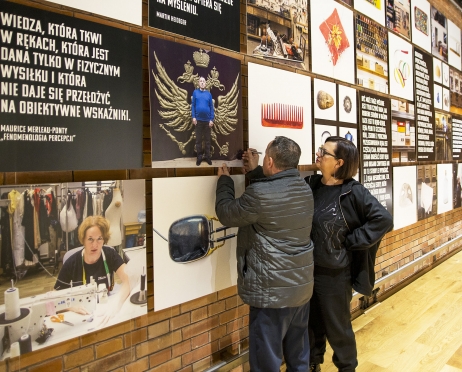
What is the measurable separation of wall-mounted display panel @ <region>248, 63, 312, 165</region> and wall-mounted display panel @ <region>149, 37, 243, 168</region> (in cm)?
13

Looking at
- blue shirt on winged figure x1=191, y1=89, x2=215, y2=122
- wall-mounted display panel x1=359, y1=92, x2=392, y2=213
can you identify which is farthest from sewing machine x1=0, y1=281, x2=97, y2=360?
wall-mounted display panel x1=359, y1=92, x2=392, y2=213

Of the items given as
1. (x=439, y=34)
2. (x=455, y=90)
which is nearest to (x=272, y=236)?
(x=439, y=34)

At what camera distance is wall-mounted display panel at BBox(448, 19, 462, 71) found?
485 cm

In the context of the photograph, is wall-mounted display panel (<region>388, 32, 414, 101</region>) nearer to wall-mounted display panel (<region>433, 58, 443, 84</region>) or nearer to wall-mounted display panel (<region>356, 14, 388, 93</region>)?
wall-mounted display panel (<region>356, 14, 388, 93</region>)

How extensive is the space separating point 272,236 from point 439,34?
174 inches

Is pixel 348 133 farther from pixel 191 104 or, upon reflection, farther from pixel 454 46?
pixel 454 46

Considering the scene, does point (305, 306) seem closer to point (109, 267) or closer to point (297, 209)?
point (297, 209)

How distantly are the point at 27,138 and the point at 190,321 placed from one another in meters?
1.28

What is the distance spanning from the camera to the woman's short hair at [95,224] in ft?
5.00

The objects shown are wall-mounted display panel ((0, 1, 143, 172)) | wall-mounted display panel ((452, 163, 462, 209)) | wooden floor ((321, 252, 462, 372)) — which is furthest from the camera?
wall-mounted display panel ((452, 163, 462, 209))

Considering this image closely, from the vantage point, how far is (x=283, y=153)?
70.4 inches

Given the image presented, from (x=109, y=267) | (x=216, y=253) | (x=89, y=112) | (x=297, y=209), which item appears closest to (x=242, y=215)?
(x=297, y=209)

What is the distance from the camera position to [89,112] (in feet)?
4.97

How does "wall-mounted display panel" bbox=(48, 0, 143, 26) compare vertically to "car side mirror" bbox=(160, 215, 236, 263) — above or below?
above
